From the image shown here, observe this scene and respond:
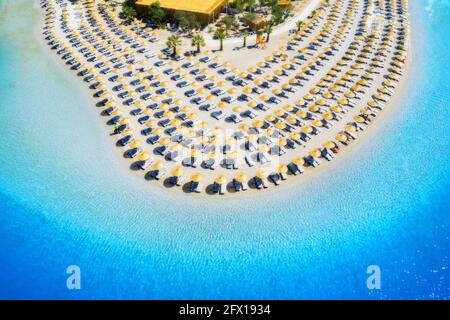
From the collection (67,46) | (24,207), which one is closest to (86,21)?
(67,46)

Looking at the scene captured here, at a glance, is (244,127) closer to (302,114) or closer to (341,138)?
(302,114)

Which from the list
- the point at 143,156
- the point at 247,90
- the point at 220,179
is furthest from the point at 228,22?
the point at 220,179

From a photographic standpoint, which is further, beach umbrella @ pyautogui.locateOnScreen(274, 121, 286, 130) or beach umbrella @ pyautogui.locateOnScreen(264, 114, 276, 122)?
beach umbrella @ pyautogui.locateOnScreen(264, 114, 276, 122)

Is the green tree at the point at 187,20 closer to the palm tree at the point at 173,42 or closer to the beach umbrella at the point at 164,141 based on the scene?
the palm tree at the point at 173,42

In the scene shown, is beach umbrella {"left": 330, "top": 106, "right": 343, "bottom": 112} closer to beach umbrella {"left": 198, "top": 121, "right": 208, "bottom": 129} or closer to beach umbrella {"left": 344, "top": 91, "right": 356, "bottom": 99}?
beach umbrella {"left": 344, "top": 91, "right": 356, "bottom": 99}

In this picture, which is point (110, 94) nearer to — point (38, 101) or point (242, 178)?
point (38, 101)

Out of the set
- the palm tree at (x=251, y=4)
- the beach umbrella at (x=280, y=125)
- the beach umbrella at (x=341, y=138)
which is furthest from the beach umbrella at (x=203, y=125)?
the palm tree at (x=251, y=4)

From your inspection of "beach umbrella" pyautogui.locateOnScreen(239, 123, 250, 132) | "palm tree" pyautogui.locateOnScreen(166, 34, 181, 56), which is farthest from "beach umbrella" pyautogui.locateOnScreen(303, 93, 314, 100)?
"palm tree" pyautogui.locateOnScreen(166, 34, 181, 56)
